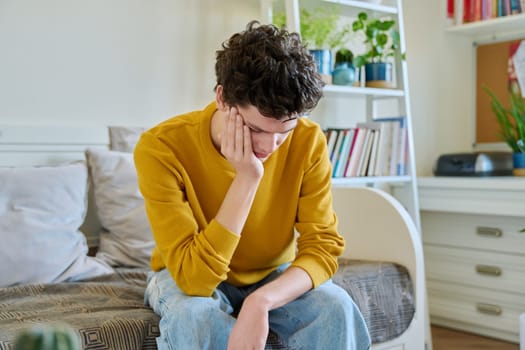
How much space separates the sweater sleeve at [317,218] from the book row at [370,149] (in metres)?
0.89

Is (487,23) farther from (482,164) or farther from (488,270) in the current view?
(488,270)

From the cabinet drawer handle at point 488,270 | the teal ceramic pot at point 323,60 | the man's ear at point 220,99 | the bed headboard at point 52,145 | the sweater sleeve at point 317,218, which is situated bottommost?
the cabinet drawer handle at point 488,270

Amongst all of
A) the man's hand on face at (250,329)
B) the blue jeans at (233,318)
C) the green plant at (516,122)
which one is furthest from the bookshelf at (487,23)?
the man's hand on face at (250,329)

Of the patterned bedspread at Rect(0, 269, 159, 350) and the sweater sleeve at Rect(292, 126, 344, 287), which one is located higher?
the sweater sleeve at Rect(292, 126, 344, 287)

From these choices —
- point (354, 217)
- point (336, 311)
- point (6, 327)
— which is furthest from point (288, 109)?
point (354, 217)

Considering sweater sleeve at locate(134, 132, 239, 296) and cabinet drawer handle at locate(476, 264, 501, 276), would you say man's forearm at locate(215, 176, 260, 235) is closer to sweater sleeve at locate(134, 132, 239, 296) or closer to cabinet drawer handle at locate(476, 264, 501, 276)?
sweater sleeve at locate(134, 132, 239, 296)

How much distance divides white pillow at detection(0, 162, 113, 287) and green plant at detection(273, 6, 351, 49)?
0.95 meters

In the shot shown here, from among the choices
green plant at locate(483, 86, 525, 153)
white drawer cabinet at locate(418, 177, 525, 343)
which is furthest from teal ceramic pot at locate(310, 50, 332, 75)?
green plant at locate(483, 86, 525, 153)

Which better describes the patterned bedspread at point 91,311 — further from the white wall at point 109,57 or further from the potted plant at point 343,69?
the potted plant at point 343,69

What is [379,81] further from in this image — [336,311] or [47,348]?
[47,348]

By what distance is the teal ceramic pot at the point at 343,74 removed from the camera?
2256 millimetres

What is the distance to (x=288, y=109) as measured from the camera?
1030 mm

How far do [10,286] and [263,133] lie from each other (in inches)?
31.2

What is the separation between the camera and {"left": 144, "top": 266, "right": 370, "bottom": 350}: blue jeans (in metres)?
1.07
